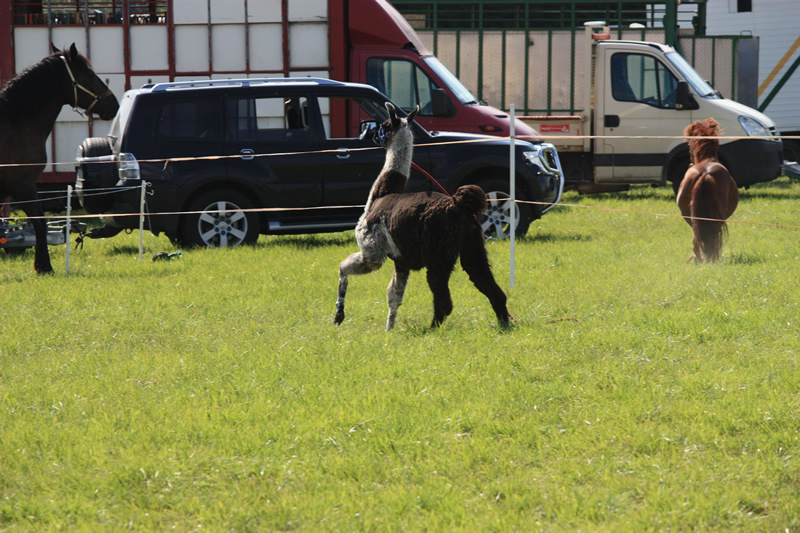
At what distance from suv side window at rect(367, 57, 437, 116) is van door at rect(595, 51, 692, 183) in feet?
13.1

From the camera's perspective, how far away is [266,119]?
1169 cm

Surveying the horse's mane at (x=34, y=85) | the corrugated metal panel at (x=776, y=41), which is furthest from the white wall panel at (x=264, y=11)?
the corrugated metal panel at (x=776, y=41)

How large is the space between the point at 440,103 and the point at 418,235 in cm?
637

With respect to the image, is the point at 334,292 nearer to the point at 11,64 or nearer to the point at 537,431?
the point at 537,431

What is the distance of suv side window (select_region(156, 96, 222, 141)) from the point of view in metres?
11.5

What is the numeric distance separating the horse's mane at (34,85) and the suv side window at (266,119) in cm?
194

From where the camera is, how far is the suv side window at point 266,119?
1163 centimetres

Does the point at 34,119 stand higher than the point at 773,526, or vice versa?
the point at 34,119

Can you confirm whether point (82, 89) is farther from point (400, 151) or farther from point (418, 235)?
point (418, 235)

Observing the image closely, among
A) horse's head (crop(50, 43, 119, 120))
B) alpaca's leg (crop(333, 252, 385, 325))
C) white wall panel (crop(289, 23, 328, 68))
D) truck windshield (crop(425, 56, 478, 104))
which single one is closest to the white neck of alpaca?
alpaca's leg (crop(333, 252, 385, 325))

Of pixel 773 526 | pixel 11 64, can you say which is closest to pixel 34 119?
pixel 11 64

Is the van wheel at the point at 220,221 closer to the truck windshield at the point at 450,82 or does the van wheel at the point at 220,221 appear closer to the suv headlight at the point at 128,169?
the suv headlight at the point at 128,169

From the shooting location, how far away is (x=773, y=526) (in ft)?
12.4

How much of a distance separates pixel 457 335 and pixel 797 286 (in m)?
3.37
